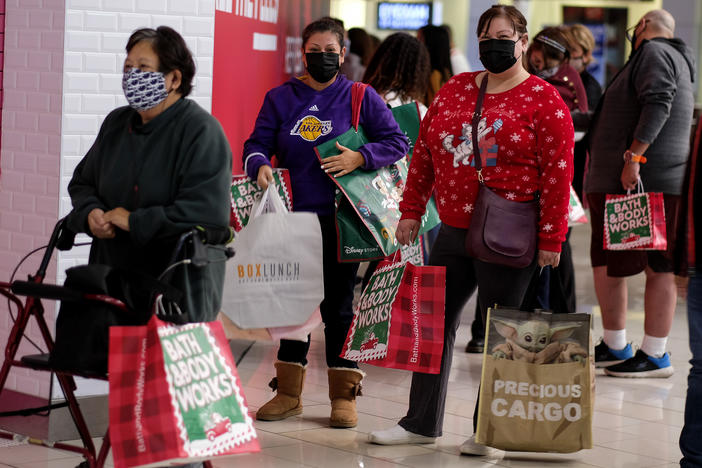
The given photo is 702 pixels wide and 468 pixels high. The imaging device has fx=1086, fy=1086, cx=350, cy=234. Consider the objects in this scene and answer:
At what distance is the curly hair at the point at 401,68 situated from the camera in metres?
5.93

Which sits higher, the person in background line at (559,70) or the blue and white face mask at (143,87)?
the person in background line at (559,70)

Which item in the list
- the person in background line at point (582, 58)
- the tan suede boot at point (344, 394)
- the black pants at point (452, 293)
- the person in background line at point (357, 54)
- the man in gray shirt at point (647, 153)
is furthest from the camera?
the person in background line at point (357, 54)

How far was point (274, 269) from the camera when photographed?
4344 mm

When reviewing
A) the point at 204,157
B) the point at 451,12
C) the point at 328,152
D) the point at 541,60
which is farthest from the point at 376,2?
the point at 204,157

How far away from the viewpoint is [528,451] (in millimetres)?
4148

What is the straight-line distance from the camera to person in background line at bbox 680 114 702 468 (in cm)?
383

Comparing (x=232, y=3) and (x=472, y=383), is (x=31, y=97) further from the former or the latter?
(x=472, y=383)

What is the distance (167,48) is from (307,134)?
1.35 m

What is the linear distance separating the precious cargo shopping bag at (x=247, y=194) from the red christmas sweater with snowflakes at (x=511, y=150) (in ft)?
2.28

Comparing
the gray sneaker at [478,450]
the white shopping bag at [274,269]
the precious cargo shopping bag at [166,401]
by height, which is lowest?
the gray sneaker at [478,450]

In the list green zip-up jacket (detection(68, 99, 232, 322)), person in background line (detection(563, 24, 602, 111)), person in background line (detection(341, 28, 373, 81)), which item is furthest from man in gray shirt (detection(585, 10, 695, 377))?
green zip-up jacket (detection(68, 99, 232, 322))

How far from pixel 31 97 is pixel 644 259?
11.1ft

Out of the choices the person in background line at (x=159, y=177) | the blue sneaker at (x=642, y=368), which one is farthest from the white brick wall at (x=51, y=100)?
the blue sneaker at (x=642, y=368)

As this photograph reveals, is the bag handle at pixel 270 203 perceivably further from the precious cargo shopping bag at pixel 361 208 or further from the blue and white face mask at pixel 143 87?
the blue and white face mask at pixel 143 87
